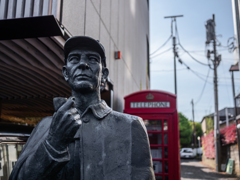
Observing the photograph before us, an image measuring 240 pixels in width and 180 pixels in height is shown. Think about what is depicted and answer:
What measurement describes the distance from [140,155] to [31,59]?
357 centimetres

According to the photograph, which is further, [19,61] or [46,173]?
[19,61]

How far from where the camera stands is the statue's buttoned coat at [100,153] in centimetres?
156

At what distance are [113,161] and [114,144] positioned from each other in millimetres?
114

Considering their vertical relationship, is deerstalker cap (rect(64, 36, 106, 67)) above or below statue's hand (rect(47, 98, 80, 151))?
above

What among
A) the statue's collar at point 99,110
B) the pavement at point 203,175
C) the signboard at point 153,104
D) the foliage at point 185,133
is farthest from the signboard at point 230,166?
the foliage at point 185,133

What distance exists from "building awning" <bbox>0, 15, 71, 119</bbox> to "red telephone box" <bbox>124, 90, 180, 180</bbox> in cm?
220

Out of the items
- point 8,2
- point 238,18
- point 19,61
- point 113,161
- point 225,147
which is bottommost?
point 225,147

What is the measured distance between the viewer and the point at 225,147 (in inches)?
775

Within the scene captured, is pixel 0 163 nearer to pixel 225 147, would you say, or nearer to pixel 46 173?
pixel 46 173

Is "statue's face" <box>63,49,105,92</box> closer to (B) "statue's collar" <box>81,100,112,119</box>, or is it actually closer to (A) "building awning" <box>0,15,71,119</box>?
(B) "statue's collar" <box>81,100,112,119</box>

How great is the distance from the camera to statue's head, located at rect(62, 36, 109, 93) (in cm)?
175

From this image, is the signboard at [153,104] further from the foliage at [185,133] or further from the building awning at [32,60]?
the foliage at [185,133]

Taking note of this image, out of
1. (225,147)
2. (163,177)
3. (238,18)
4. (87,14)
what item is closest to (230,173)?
(225,147)

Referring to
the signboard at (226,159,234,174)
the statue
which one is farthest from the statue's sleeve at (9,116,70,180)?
the signboard at (226,159,234,174)
